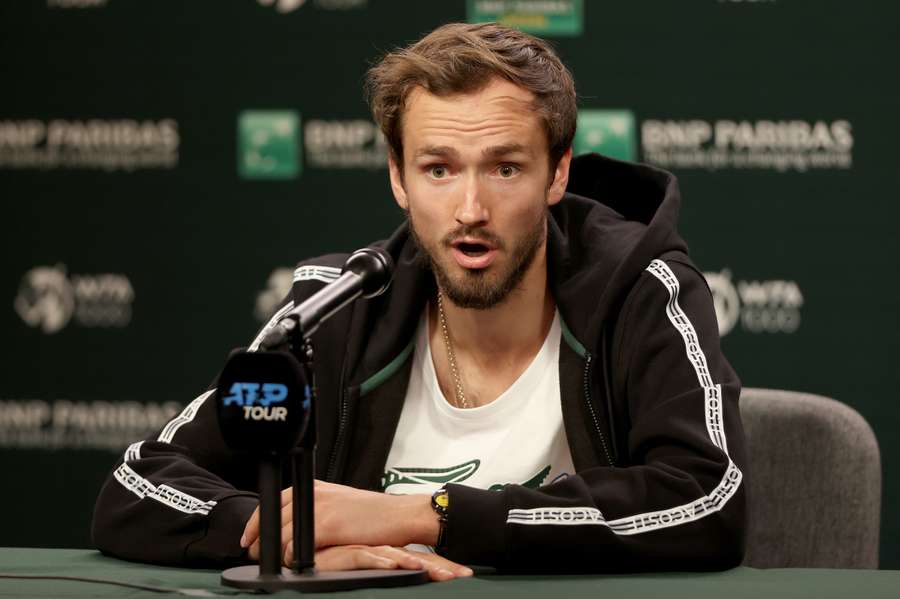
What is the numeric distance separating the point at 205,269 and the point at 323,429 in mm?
1766

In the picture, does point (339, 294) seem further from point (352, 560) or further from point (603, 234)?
point (603, 234)

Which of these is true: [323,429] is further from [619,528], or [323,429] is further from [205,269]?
[205,269]

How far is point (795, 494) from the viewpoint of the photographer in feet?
8.00

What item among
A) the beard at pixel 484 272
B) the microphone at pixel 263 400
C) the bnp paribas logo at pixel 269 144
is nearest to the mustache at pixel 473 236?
the beard at pixel 484 272

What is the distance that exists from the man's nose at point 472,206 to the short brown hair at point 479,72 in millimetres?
185

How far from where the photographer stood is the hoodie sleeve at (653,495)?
1.77 m

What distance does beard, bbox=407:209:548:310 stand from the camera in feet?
7.41

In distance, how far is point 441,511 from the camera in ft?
6.00

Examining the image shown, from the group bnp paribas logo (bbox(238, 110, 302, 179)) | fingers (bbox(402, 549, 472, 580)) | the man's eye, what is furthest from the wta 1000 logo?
bnp paribas logo (bbox(238, 110, 302, 179))

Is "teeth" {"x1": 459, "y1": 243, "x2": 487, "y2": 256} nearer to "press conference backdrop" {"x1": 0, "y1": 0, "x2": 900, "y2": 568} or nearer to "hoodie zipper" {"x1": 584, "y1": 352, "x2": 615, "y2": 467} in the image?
"hoodie zipper" {"x1": 584, "y1": 352, "x2": 615, "y2": 467}

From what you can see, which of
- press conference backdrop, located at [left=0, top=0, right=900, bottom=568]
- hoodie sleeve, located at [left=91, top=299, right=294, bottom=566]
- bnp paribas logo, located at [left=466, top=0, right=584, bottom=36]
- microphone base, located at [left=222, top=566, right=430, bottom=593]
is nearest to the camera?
microphone base, located at [left=222, top=566, right=430, bottom=593]

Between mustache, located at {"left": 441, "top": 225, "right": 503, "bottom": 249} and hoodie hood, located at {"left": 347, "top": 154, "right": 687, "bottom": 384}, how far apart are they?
0.17 meters

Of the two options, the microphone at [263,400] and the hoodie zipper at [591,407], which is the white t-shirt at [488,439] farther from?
the microphone at [263,400]

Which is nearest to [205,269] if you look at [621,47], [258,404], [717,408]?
[621,47]
